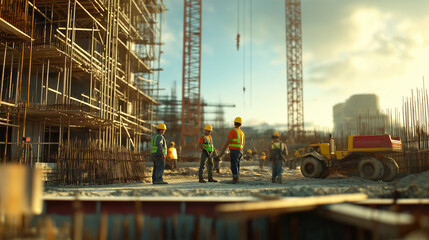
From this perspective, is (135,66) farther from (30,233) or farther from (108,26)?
(30,233)

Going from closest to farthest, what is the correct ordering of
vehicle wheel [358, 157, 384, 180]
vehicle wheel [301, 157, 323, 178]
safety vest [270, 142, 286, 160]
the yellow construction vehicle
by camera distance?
safety vest [270, 142, 286, 160] → vehicle wheel [358, 157, 384, 180] → the yellow construction vehicle → vehicle wheel [301, 157, 323, 178]

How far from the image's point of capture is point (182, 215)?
→ 445cm

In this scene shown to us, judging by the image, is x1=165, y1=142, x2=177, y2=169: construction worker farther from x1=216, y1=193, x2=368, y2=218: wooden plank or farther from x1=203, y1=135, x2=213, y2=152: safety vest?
x1=216, y1=193, x2=368, y2=218: wooden plank

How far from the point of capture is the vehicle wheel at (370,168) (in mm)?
10328

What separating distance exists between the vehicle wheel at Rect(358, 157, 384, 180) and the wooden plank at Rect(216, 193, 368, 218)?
6.74m

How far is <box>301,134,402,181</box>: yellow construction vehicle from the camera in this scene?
10.5m

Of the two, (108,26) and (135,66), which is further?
(135,66)

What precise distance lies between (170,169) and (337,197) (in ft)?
40.7

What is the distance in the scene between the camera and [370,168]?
10633mm

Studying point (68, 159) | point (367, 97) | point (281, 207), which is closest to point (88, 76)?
point (68, 159)

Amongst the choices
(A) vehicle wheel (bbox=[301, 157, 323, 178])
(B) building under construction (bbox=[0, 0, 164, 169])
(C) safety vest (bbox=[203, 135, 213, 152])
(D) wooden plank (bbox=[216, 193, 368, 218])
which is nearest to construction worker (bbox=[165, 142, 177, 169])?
(B) building under construction (bbox=[0, 0, 164, 169])

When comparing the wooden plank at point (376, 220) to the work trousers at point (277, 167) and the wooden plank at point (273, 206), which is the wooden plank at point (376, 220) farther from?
the work trousers at point (277, 167)

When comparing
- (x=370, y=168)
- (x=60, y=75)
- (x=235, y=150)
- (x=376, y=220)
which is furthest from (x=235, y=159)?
(x=60, y=75)

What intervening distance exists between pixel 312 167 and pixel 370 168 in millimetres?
1831
